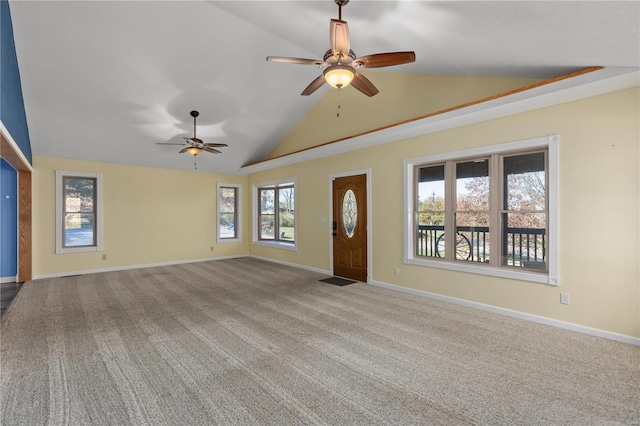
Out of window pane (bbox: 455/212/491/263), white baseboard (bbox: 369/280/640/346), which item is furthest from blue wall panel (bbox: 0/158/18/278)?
window pane (bbox: 455/212/491/263)

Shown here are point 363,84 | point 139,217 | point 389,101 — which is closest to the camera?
point 363,84

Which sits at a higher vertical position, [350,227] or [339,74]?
[339,74]

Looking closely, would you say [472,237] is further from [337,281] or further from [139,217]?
[139,217]

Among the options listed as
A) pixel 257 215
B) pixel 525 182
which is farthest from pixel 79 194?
pixel 525 182

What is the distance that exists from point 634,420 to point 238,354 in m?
2.90

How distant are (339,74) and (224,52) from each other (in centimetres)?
292

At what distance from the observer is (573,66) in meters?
3.18

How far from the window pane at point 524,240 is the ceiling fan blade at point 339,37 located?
2997 mm

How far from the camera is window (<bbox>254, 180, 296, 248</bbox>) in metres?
8.15

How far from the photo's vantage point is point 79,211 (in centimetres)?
666

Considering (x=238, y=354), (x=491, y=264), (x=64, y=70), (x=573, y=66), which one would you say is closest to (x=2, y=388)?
(x=238, y=354)

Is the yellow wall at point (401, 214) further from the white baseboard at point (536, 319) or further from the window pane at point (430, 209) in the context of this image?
the window pane at point (430, 209)

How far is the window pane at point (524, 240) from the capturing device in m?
3.71

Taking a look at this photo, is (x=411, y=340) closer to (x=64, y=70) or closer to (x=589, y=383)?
(x=589, y=383)
